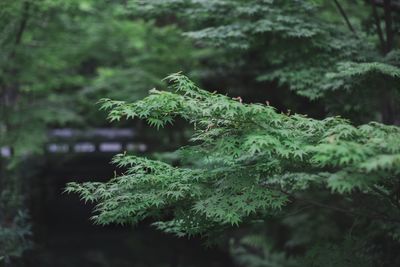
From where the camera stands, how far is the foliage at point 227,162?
3611mm

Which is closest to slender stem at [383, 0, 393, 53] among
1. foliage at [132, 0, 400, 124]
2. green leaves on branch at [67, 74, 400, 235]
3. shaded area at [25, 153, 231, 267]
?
foliage at [132, 0, 400, 124]

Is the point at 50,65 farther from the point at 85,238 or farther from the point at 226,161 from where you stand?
the point at 226,161

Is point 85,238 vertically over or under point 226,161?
under

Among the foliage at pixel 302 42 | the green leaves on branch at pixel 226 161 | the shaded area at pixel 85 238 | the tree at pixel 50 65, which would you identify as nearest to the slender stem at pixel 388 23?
the foliage at pixel 302 42

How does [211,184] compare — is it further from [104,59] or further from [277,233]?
[104,59]

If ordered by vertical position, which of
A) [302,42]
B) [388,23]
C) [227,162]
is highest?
[388,23]

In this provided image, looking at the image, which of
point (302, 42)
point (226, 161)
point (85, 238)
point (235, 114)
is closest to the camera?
point (235, 114)

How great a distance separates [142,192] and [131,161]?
0.96 feet

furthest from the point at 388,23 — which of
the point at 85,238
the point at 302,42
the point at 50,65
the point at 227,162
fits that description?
the point at 85,238

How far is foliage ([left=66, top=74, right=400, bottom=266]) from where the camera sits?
3.61m

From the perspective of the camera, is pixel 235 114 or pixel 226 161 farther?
pixel 226 161

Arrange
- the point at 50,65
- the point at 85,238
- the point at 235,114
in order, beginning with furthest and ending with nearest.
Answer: the point at 85,238
the point at 50,65
the point at 235,114

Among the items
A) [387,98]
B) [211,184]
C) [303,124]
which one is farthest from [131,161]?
[387,98]

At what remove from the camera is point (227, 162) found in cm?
428
